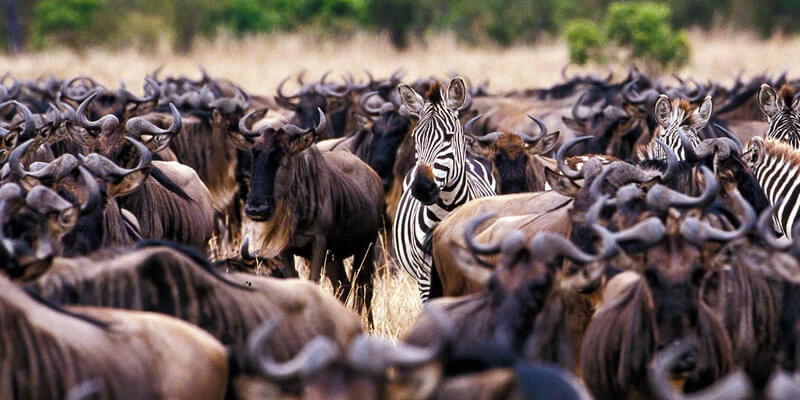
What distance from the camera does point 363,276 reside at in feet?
26.8

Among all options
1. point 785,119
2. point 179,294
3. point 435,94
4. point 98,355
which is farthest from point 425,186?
point 785,119

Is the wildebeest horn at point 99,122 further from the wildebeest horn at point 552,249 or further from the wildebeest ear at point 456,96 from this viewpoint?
the wildebeest horn at point 552,249

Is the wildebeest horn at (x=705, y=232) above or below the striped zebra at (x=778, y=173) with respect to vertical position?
above

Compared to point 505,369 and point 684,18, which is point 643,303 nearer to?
point 505,369

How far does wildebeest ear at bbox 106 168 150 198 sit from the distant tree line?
88.5 feet

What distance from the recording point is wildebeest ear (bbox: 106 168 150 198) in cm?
634

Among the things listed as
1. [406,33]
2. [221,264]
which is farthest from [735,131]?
[406,33]

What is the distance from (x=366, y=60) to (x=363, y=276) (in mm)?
22248

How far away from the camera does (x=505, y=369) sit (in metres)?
3.60

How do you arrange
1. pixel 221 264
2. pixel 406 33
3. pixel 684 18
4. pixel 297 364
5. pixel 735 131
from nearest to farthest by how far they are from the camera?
pixel 297 364 < pixel 221 264 < pixel 735 131 < pixel 406 33 < pixel 684 18

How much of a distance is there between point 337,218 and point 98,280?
345 cm

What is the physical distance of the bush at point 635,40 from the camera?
74.1 ft

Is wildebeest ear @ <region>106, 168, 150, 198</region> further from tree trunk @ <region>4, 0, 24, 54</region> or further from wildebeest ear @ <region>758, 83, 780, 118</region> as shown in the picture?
tree trunk @ <region>4, 0, 24, 54</region>

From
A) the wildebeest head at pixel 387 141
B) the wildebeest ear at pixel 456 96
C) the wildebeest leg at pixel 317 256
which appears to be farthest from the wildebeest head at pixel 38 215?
the wildebeest head at pixel 387 141
